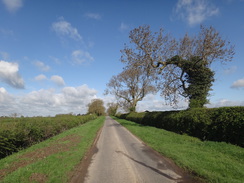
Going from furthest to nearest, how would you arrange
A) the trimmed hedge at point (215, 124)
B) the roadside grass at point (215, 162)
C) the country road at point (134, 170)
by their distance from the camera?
the trimmed hedge at point (215, 124), the country road at point (134, 170), the roadside grass at point (215, 162)

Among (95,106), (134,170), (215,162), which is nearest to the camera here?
(134,170)

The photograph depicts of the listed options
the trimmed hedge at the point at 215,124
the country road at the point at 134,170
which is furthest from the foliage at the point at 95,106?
the country road at the point at 134,170

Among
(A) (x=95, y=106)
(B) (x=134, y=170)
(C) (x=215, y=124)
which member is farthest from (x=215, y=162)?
(A) (x=95, y=106)

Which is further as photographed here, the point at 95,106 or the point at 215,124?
the point at 95,106

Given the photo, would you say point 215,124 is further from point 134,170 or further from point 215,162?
point 134,170

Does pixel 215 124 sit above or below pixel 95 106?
below

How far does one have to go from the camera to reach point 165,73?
18.0m

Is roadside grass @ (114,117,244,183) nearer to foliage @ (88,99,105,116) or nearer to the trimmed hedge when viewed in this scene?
the trimmed hedge

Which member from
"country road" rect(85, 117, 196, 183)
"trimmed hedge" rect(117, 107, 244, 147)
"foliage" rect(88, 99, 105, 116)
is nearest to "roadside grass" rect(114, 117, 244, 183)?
"country road" rect(85, 117, 196, 183)

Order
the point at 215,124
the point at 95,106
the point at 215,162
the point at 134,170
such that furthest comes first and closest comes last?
1. the point at 95,106
2. the point at 215,124
3. the point at 215,162
4. the point at 134,170

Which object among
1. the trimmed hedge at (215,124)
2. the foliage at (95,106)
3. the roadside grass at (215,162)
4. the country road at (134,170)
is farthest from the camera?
the foliage at (95,106)

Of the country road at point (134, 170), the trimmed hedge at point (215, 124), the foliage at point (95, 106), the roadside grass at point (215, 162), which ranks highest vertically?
the foliage at point (95, 106)

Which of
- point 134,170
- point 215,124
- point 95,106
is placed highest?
point 95,106

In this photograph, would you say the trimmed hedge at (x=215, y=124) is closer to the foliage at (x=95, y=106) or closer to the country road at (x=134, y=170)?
the country road at (x=134, y=170)
